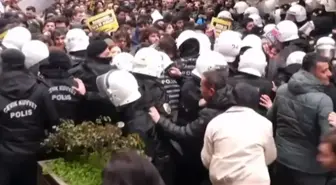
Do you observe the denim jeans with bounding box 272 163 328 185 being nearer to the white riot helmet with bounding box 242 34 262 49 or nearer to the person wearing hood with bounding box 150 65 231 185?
the person wearing hood with bounding box 150 65 231 185

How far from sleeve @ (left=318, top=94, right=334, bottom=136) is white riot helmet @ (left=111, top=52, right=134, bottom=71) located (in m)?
2.00

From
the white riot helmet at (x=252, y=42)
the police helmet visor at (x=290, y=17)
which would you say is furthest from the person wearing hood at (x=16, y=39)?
the police helmet visor at (x=290, y=17)

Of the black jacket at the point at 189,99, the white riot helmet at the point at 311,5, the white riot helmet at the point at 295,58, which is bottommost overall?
the white riot helmet at the point at 311,5

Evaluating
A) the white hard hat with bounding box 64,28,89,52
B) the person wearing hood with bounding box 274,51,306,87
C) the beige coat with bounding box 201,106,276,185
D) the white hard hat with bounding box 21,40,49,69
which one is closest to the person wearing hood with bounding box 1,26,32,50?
the white hard hat with bounding box 64,28,89,52

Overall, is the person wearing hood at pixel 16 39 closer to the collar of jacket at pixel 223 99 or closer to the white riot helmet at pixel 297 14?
the collar of jacket at pixel 223 99

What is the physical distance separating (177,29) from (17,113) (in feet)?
17.4

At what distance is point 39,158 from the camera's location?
636cm

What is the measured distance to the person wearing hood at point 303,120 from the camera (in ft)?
18.7

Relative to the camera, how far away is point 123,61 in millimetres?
6926

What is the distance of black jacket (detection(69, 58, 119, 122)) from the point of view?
250 inches

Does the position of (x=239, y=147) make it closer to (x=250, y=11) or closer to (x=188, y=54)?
(x=188, y=54)

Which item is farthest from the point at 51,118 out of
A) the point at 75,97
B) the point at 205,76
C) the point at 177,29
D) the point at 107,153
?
the point at 177,29

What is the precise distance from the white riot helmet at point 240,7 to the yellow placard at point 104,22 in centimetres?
446

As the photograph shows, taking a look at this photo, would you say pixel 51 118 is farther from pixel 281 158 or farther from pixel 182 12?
pixel 182 12
